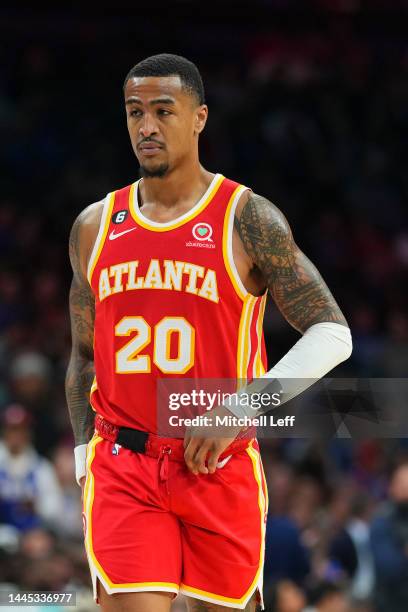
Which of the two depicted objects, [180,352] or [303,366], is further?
[180,352]

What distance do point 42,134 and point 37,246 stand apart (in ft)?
5.05

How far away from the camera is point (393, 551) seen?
6.93 m

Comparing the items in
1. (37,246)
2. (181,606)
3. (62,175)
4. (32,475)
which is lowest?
(181,606)

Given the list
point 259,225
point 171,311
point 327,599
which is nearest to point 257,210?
point 259,225

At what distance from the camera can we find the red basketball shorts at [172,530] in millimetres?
3623

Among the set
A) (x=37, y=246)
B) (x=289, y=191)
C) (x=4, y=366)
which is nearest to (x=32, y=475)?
(x=4, y=366)

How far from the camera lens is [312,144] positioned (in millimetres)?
12633

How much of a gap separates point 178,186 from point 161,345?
1.89ft

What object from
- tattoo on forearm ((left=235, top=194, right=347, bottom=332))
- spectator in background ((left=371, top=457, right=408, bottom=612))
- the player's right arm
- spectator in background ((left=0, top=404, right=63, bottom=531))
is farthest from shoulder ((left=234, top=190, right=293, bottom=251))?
spectator in background ((left=0, top=404, right=63, bottom=531))

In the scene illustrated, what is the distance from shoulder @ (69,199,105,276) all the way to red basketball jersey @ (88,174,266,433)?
0.51ft

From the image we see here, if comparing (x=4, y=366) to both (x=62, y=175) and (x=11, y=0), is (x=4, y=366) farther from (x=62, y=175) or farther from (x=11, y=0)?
(x=11, y=0)

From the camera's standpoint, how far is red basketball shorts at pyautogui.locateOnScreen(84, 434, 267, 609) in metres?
3.62

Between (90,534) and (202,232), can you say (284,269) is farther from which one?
(90,534)

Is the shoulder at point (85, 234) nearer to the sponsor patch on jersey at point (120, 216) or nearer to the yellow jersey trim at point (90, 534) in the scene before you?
the sponsor patch on jersey at point (120, 216)
